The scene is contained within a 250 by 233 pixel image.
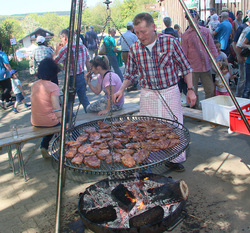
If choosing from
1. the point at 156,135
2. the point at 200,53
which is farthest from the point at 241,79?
the point at 156,135

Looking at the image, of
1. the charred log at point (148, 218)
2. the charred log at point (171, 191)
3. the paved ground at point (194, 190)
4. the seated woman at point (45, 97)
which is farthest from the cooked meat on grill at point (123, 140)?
the seated woman at point (45, 97)

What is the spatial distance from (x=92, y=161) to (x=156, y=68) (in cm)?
153

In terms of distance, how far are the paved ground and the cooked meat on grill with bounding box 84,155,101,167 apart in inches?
39.1

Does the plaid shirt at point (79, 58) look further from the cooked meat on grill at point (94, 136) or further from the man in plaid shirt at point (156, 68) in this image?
the cooked meat on grill at point (94, 136)

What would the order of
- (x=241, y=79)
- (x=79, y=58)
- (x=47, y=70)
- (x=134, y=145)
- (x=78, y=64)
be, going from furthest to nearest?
(x=241, y=79)
(x=79, y=58)
(x=78, y=64)
(x=47, y=70)
(x=134, y=145)

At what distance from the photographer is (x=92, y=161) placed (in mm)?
2545

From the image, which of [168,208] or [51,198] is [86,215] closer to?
[168,208]

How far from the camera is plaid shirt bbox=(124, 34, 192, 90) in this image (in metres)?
3.28

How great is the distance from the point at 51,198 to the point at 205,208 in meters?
2.11

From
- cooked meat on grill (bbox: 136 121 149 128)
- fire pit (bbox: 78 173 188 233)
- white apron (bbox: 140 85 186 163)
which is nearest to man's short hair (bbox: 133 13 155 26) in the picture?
white apron (bbox: 140 85 186 163)

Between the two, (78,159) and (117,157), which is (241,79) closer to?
(117,157)

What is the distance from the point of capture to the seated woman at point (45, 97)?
14.3 feet

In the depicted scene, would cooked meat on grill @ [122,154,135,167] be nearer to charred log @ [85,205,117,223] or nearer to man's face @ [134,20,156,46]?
charred log @ [85,205,117,223]

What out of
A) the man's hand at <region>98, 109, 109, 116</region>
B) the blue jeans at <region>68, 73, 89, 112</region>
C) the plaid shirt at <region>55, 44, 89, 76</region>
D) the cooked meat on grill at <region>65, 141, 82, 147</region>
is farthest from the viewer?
the blue jeans at <region>68, 73, 89, 112</region>
